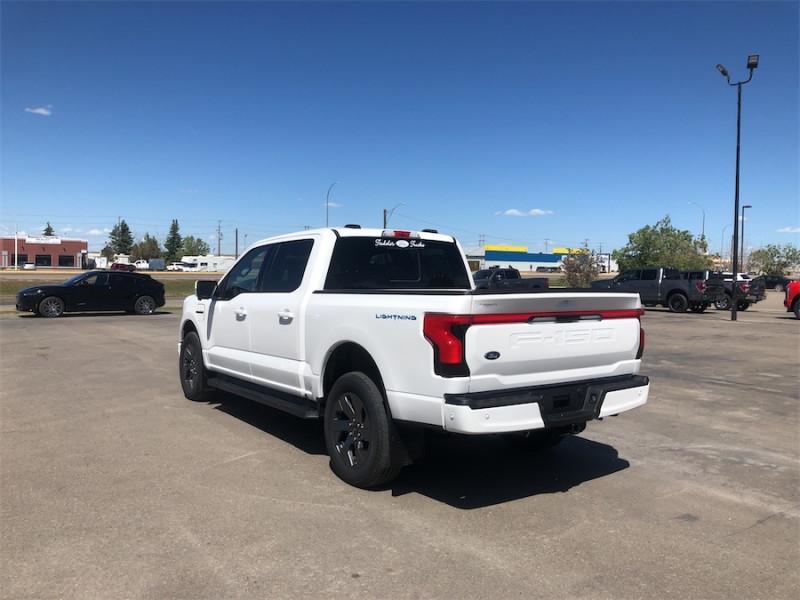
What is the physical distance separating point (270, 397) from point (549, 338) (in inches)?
109

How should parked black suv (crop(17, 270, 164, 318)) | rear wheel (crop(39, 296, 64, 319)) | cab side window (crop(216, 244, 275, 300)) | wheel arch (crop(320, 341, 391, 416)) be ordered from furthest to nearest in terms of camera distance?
rear wheel (crop(39, 296, 64, 319)) → parked black suv (crop(17, 270, 164, 318)) → cab side window (crop(216, 244, 275, 300)) → wheel arch (crop(320, 341, 391, 416))

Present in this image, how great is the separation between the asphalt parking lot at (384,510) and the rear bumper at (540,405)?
2.15 ft

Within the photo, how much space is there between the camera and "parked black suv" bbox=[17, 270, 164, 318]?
65.6 ft

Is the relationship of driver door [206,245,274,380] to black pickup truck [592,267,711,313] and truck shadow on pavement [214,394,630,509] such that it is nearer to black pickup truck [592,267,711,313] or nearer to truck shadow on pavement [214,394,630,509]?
truck shadow on pavement [214,394,630,509]

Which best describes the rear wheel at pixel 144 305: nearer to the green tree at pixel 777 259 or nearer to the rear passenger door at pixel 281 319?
the rear passenger door at pixel 281 319

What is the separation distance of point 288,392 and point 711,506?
352 centimetres

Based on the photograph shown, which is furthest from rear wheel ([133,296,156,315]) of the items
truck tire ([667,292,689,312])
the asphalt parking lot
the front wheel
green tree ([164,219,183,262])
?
green tree ([164,219,183,262])

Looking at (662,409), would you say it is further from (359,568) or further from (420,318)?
(359,568)

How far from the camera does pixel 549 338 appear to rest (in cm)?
441

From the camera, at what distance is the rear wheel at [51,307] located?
20.1 meters

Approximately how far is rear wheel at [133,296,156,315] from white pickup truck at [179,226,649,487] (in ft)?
56.2

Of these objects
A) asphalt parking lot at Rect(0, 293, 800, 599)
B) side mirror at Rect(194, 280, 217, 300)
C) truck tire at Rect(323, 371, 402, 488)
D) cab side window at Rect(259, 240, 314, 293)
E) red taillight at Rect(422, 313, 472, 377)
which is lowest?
asphalt parking lot at Rect(0, 293, 800, 599)

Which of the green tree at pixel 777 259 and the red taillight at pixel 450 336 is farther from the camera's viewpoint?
the green tree at pixel 777 259

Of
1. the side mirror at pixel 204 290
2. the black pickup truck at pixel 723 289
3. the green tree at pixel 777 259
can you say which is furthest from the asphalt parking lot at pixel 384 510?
the green tree at pixel 777 259
